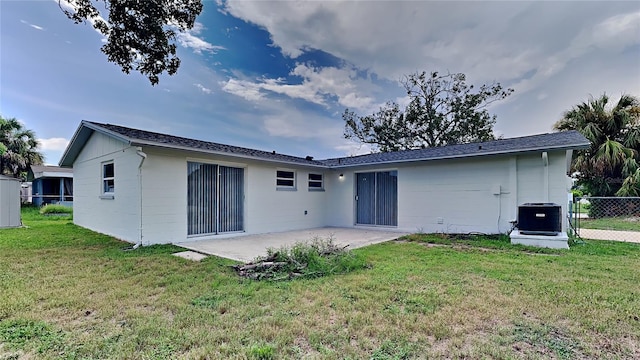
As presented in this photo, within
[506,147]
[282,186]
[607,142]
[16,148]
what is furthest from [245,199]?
[16,148]

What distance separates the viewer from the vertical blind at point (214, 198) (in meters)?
8.02

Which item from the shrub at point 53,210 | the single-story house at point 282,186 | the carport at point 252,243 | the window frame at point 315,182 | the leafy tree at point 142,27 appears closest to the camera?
the leafy tree at point 142,27

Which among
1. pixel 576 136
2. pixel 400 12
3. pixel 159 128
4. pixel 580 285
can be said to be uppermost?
pixel 400 12

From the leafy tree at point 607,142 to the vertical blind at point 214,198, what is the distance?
15455 mm

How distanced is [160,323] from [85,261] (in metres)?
3.73

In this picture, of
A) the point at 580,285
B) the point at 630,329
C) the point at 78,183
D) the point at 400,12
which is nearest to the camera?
the point at 630,329

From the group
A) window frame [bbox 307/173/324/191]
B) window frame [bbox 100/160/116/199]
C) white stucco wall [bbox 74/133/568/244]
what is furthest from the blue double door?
window frame [bbox 100/160/116/199]

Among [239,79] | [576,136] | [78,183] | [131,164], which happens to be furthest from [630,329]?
[78,183]

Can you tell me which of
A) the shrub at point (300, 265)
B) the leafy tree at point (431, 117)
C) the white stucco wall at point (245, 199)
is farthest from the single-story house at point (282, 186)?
the leafy tree at point (431, 117)

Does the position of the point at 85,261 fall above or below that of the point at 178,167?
below

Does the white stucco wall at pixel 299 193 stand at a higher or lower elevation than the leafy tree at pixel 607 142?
lower

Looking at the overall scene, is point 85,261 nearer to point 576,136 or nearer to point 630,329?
point 630,329

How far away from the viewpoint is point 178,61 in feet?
22.3

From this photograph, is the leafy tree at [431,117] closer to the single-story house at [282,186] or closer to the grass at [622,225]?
the grass at [622,225]
